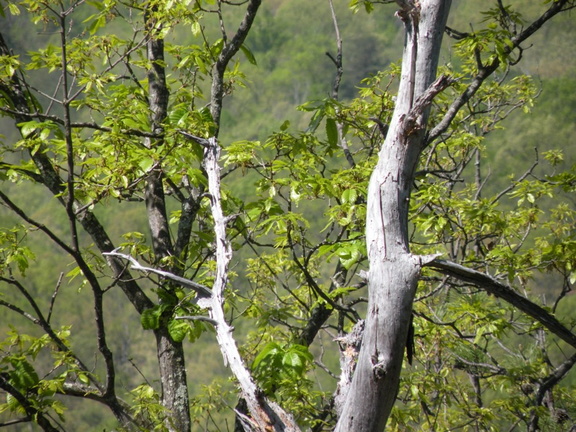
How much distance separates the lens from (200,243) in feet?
11.8

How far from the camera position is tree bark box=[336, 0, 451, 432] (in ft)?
5.22

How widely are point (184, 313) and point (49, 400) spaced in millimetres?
753

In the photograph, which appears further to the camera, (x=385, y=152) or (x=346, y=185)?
(x=346, y=185)

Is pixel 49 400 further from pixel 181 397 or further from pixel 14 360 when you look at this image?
pixel 181 397

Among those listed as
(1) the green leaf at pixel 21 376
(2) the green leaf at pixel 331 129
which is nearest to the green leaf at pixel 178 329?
(1) the green leaf at pixel 21 376

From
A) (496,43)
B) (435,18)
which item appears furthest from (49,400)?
(496,43)

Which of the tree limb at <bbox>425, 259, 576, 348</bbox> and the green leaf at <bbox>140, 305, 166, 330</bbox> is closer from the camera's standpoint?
the tree limb at <bbox>425, 259, 576, 348</bbox>

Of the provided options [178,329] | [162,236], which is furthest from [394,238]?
[162,236]

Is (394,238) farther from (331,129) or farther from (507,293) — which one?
(331,129)

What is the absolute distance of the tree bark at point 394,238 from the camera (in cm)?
159

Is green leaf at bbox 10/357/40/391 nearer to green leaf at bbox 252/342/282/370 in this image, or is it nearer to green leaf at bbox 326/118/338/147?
green leaf at bbox 252/342/282/370

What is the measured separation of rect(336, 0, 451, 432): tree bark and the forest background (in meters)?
9.67

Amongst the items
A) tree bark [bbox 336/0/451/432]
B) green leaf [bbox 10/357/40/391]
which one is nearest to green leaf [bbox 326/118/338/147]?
tree bark [bbox 336/0/451/432]

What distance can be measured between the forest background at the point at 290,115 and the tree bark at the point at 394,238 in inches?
381
